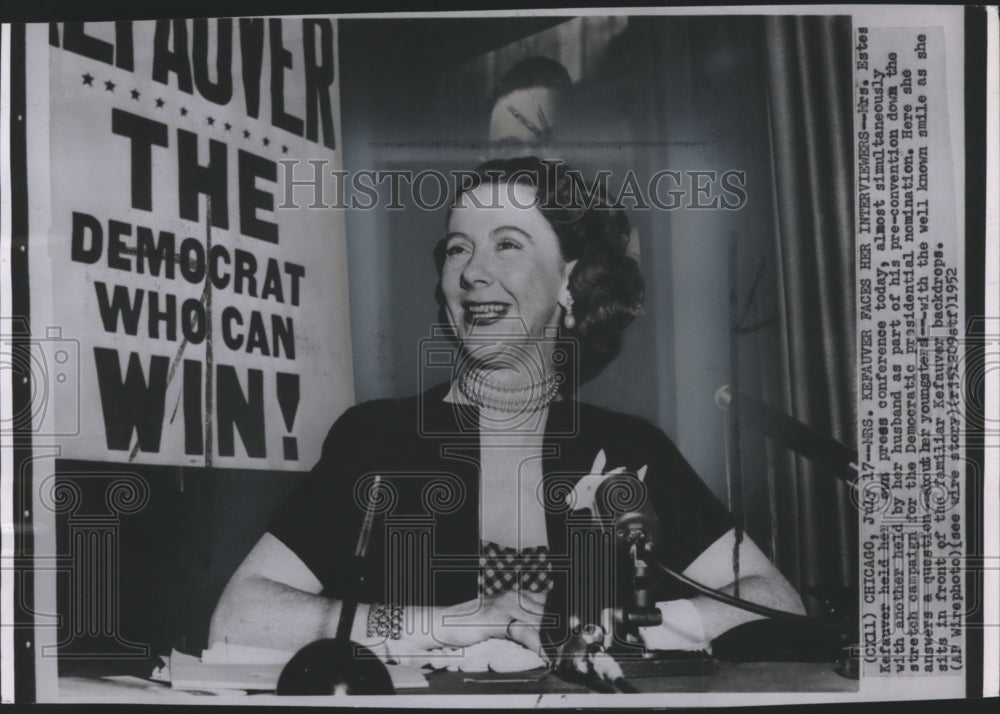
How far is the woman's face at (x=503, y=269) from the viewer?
2227 mm

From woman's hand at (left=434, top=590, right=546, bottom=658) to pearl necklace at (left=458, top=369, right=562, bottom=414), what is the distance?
1.60ft

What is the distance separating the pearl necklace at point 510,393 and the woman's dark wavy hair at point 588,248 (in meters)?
0.09

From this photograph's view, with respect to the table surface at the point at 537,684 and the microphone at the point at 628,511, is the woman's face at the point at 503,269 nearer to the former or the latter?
the microphone at the point at 628,511

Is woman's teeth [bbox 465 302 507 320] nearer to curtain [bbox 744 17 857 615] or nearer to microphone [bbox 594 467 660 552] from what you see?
microphone [bbox 594 467 660 552]

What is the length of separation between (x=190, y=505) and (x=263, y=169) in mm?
916

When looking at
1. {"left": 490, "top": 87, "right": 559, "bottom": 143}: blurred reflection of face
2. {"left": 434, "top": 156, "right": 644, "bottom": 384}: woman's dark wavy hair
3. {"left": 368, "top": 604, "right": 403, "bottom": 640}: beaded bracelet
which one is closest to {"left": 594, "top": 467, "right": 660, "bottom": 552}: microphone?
{"left": 434, "top": 156, "right": 644, "bottom": 384}: woman's dark wavy hair

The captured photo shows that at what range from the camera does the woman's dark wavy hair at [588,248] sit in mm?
2234

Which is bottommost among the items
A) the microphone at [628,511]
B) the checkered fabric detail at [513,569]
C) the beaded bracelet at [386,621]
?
the beaded bracelet at [386,621]

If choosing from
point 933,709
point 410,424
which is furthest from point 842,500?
point 410,424

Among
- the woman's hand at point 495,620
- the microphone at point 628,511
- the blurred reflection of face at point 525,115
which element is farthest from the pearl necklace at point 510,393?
the blurred reflection of face at point 525,115

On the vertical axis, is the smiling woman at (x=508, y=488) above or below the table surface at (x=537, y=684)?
above

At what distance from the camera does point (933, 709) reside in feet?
7.46

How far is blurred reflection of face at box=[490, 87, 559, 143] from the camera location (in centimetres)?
224

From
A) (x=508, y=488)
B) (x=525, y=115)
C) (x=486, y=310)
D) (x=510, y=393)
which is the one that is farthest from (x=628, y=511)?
(x=525, y=115)
